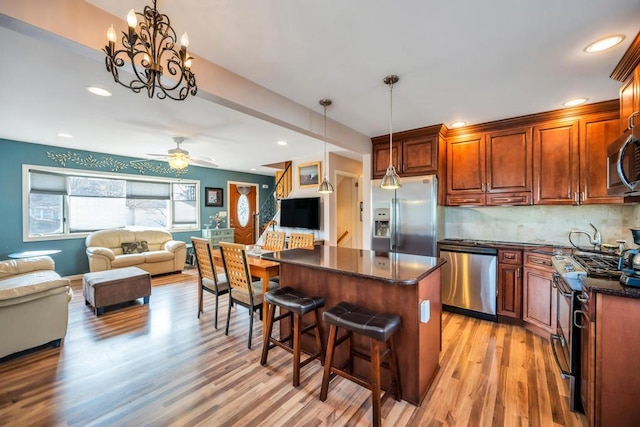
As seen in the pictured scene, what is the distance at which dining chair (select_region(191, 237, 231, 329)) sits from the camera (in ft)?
10.0

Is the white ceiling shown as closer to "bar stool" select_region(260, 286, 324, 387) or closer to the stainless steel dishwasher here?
the stainless steel dishwasher

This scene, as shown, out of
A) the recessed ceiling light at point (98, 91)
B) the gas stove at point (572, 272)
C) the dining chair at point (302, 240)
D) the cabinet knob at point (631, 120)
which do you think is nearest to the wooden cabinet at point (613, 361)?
the gas stove at point (572, 272)

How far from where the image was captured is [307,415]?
1.75 metres

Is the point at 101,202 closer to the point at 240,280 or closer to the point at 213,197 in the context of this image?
the point at 213,197

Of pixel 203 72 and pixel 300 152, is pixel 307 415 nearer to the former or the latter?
pixel 203 72

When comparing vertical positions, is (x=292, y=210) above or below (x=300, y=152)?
below

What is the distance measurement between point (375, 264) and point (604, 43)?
2.20 meters

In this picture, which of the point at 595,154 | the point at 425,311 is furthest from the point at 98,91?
the point at 595,154

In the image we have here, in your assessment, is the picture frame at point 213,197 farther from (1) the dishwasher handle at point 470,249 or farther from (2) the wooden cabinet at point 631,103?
(2) the wooden cabinet at point 631,103

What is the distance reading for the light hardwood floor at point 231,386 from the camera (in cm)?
174

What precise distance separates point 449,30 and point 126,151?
19.8 ft

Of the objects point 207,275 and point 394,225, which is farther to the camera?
point 394,225

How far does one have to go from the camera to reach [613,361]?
1461mm

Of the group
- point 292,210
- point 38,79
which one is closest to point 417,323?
point 38,79
